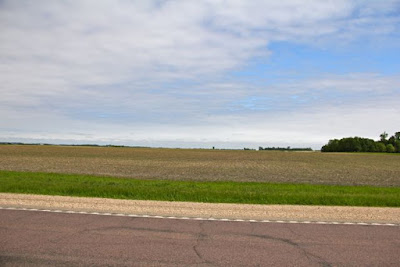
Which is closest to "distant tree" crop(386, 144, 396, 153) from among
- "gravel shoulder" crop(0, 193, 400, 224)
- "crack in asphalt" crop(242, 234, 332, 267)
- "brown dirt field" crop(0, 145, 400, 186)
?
"brown dirt field" crop(0, 145, 400, 186)

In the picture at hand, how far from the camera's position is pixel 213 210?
36.9ft

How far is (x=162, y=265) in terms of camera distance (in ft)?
20.2

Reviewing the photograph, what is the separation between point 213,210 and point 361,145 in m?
185

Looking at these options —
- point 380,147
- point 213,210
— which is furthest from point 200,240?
point 380,147

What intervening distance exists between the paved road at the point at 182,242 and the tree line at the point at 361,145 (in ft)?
605

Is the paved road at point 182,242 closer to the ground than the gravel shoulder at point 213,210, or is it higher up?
closer to the ground

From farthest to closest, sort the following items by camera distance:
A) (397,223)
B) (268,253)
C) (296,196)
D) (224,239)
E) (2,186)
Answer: (2,186) → (296,196) → (397,223) → (224,239) → (268,253)

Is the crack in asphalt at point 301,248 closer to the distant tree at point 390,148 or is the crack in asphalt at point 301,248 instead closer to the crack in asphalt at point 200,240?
the crack in asphalt at point 200,240

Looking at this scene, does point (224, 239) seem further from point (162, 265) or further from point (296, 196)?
point (296, 196)

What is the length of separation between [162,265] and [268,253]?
2.05m

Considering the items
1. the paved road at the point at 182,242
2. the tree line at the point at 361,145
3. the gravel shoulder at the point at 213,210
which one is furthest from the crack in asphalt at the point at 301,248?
the tree line at the point at 361,145

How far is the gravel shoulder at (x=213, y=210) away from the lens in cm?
1034

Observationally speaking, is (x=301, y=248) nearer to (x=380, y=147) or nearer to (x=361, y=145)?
(x=361, y=145)

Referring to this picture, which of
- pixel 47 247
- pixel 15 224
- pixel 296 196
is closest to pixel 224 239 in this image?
pixel 47 247
